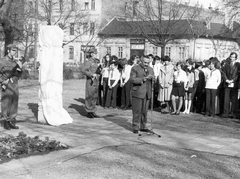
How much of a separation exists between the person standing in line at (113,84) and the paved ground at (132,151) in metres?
2.72

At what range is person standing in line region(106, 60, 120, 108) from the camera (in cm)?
1633

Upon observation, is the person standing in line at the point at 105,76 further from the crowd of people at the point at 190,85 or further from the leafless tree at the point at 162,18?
the leafless tree at the point at 162,18

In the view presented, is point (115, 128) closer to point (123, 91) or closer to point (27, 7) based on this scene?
point (123, 91)

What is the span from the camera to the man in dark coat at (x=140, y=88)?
10.6 m

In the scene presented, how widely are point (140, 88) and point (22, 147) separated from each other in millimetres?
3540

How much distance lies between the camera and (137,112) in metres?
10.7

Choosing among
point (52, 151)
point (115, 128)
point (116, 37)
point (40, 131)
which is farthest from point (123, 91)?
point (116, 37)

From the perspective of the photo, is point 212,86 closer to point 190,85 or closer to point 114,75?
point 190,85

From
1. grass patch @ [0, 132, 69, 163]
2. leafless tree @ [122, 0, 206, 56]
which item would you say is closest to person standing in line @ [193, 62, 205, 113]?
grass patch @ [0, 132, 69, 163]

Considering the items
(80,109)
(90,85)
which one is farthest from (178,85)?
(80,109)

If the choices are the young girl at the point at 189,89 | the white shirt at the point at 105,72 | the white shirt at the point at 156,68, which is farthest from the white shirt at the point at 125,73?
the young girl at the point at 189,89

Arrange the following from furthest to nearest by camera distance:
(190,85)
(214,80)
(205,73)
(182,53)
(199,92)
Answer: (182,53) → (199,92) → (205,73) → (190,85) → (214,80)

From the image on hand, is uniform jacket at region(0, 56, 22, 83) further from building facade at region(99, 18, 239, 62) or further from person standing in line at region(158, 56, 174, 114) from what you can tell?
building facade at region(99, 18, 239, 62)

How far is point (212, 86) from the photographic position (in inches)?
568
